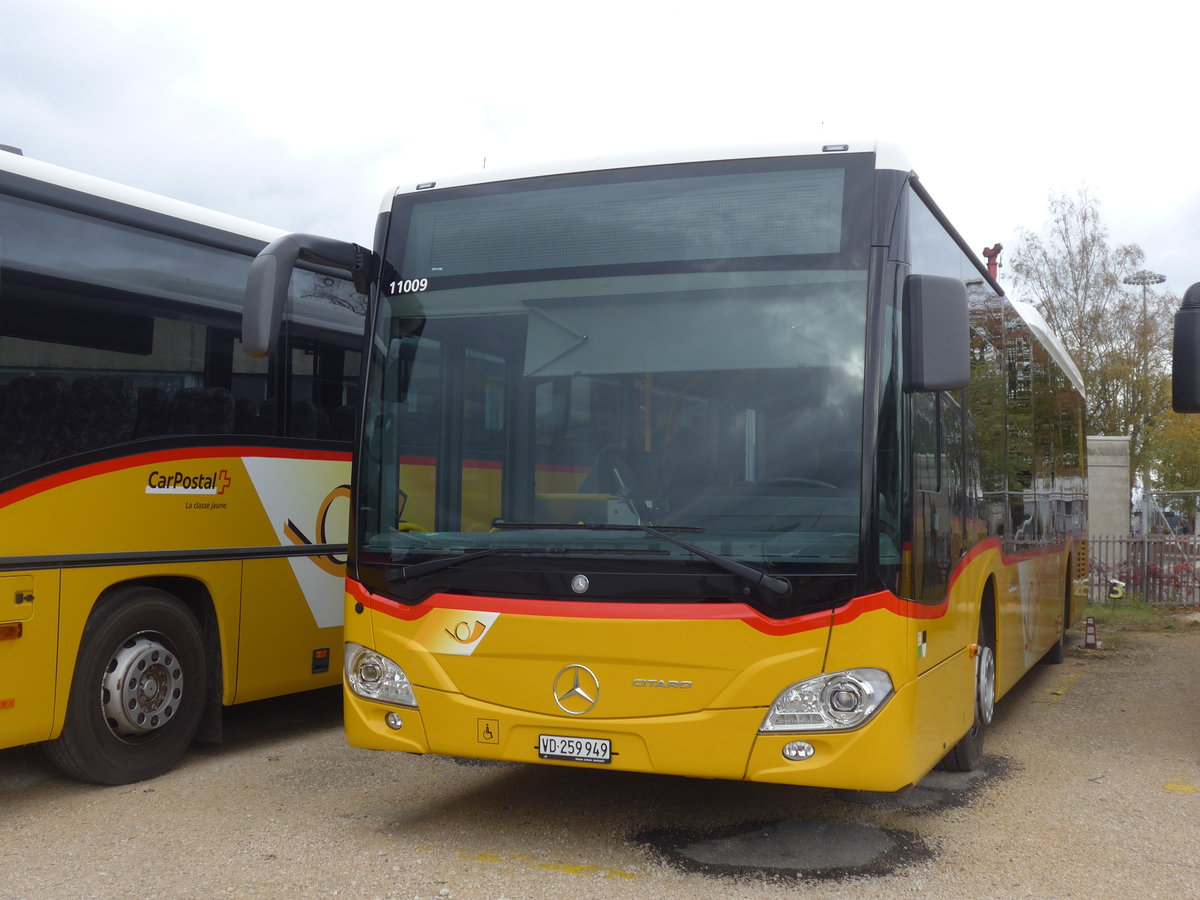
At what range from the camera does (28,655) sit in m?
6.16

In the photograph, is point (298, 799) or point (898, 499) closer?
point (898, 499)

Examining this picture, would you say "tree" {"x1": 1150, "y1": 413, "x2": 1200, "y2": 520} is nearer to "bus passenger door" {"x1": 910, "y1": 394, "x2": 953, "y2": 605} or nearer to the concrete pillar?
the concrete pillar

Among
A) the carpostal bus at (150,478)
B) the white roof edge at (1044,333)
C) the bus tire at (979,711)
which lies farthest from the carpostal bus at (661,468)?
the white roof edge at (1044,333)

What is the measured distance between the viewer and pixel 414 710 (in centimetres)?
545

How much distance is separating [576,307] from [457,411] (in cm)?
73

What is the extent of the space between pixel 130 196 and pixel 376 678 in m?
3.33

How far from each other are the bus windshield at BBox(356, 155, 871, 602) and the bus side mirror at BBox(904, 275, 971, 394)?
0.25m

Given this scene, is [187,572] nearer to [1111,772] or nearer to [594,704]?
[594,704]

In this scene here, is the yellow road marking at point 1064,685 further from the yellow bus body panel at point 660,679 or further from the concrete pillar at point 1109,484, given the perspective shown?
the concrete pillar at point 1109,484

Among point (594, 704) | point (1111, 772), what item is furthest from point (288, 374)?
point (1111, 772)

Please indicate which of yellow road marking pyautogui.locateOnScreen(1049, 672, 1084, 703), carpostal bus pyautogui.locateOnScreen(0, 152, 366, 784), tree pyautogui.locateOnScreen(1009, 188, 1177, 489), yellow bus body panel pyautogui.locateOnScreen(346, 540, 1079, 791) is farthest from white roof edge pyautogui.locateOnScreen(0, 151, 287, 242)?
tree pyautogui.locateOnScreen(1009, 188, 1177, 489)

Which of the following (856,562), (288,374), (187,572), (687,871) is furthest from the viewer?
(288,374)

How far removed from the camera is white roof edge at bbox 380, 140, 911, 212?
5.29 metres

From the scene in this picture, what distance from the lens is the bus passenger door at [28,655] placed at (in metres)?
6.02
